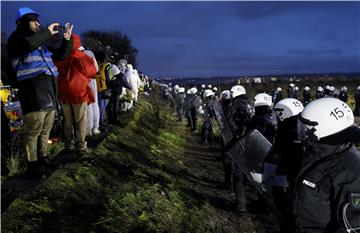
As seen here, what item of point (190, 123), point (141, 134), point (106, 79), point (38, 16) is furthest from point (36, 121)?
point (190, 123)

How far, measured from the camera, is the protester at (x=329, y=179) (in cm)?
369

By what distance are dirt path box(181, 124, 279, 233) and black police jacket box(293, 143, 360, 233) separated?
509 cm

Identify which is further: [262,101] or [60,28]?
[262,101]

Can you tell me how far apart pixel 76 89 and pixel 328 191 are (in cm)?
531

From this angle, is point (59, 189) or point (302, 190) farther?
point (59, 189)

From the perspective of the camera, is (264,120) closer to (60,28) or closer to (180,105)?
(60,28)

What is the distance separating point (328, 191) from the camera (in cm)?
377

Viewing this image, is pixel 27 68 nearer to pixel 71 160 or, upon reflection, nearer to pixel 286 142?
pixel 71 160

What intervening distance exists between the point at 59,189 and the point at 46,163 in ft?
2.26

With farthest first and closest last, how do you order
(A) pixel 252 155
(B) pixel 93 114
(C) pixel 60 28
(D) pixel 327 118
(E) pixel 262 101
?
(B) pixel 93 114 < (E) pixel 262 101 < (C) pixel 60 28 < (A) pixel 252 155 < (D) pixel 327 118

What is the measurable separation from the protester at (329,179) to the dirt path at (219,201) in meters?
5.05

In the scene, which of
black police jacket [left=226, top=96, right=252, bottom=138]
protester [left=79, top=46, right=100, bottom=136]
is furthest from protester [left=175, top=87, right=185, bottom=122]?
protester [left=79, top=46, right=100, bottom=136]

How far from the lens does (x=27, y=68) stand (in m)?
6.20

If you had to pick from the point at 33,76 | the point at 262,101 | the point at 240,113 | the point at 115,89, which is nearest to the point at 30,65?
the point at 33,76
